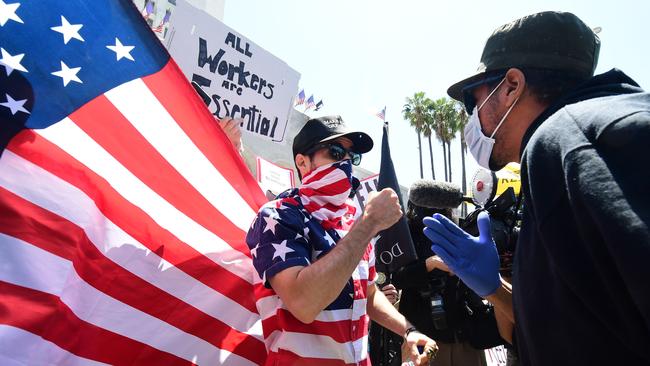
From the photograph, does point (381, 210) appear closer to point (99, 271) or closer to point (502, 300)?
point (502, 300)

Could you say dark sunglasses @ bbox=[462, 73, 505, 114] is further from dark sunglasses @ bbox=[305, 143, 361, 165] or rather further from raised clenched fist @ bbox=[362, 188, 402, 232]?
dark sunglasses @ bbox=[305, 143, 361, 165]

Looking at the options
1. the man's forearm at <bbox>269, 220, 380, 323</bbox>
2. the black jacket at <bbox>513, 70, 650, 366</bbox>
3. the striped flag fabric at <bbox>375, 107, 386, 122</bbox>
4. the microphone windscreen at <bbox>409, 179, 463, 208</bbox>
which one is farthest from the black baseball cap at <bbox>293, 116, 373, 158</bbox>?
the striped flag fabric at <bbox>375, 107, 386, 122</bbox>

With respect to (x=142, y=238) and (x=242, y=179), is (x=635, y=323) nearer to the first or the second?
(x=142, y=238)

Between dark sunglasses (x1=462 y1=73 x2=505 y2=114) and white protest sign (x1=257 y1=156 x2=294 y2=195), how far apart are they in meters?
2.38

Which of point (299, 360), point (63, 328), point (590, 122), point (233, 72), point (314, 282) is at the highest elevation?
point (233, 72)

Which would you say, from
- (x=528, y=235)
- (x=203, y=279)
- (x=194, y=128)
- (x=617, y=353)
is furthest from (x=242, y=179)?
(x=617, y=353)

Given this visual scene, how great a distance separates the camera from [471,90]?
173 cm

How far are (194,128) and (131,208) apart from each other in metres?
0.52

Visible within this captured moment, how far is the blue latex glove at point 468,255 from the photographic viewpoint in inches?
63.5

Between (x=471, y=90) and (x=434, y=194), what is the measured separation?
7.67ft

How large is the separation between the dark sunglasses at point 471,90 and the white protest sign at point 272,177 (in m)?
2.38

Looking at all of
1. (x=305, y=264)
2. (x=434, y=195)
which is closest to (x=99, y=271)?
(x=305, y=264)

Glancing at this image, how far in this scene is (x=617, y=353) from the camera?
0.86 m

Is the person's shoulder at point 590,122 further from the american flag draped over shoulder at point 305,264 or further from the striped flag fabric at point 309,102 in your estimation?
the striped flag fabric at point 309,102
